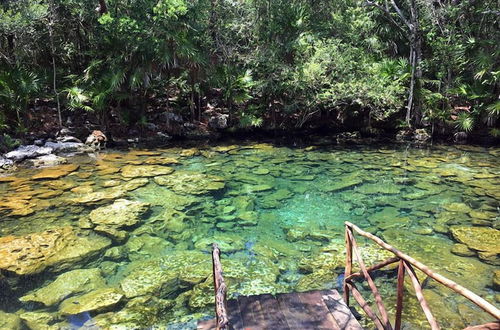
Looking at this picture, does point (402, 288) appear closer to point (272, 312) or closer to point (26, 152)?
point (272, 312)

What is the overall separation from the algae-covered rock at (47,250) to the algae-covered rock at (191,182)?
113 inches

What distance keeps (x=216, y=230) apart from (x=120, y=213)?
7.02 ft

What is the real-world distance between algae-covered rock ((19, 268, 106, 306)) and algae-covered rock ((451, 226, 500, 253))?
20.7 feet

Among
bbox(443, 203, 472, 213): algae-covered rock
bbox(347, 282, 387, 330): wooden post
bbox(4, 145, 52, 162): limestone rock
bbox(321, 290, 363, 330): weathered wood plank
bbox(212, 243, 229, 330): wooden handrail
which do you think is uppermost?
bbox(212, 243, 229, 330): wooden handrail

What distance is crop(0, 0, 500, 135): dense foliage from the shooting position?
13.2 metres

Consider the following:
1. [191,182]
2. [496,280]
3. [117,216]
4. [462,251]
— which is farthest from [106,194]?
[496,280]

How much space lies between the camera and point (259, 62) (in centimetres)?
1509

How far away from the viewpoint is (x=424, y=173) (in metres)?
10.7

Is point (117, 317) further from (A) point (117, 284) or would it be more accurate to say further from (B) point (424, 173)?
(B) point (424, 173)

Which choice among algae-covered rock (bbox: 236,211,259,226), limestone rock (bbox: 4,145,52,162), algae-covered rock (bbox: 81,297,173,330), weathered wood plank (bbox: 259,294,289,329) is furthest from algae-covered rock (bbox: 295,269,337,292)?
limestone rock (bbox: 4,145,52,162)

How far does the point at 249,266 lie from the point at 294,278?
2.62 feet

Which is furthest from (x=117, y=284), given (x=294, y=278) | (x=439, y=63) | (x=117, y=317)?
(x=439, y=63)

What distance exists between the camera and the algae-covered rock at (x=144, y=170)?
1028cm

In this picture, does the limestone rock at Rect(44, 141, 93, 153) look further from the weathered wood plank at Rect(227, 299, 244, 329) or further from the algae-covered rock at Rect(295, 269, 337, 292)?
the weathered wood plank at Rect(227, 299, 244, 329)
